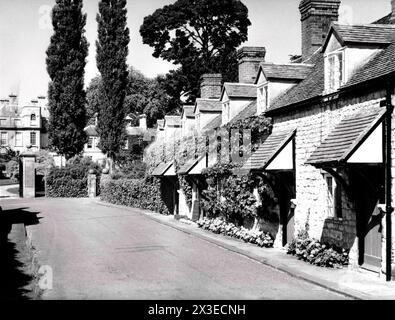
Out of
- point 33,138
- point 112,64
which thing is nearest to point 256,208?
point 112,64

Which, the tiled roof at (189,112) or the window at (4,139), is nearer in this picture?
the tiled roof at (189,112)

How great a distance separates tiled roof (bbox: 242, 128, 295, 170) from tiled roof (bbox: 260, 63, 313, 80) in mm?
2235

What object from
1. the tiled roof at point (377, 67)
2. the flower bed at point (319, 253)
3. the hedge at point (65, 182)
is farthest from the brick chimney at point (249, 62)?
the hedge at point (65, 182)

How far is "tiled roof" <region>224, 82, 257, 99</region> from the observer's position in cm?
2356

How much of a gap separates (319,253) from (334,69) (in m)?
4.77

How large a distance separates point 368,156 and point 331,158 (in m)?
0.84

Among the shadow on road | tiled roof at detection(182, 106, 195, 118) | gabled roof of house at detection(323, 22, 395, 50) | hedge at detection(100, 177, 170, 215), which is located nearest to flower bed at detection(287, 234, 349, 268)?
gabled roof of house at detection(323, 22, 395, 50)

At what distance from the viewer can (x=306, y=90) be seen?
1609 cm

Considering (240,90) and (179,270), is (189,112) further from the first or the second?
(179,270)

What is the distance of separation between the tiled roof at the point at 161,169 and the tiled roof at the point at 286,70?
1132 cm

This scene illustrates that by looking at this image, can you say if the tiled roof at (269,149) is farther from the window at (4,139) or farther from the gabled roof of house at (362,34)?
the window at (4,139)

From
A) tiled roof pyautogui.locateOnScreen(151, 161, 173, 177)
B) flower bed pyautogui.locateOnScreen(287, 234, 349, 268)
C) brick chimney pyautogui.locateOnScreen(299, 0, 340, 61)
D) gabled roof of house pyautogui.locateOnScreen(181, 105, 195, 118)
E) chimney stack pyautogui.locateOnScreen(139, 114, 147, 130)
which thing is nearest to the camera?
flower bed pyautogui.locateOnScreen(287, 234, 349, 268)

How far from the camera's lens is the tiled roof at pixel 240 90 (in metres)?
23.6

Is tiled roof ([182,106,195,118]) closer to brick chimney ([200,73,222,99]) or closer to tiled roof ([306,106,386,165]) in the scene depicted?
brick chimney ([200,73,222,99])
